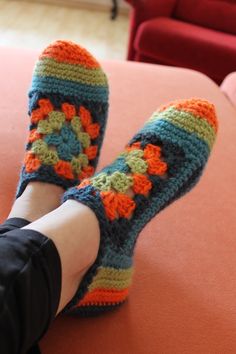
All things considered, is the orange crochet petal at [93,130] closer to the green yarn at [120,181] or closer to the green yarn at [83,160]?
the green yarn at [83,160]

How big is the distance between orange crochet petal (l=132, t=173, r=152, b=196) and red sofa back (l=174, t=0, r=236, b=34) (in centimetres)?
144

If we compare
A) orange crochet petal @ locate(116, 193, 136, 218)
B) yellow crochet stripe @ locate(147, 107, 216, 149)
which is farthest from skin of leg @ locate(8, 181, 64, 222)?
yellow crochet stripe @ locate(147, 107, 216, 149)

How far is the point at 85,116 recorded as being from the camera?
78 cm

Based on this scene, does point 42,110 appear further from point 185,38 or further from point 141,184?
point 185,38

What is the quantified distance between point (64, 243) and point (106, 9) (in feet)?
9.51

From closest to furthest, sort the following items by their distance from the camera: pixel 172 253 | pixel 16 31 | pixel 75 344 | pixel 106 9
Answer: pixel 75 344
pixel 172 253
pixel 16 31
pixel 106 9

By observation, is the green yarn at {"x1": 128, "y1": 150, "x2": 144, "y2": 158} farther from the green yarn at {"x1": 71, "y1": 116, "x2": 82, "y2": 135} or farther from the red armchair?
the red armchair

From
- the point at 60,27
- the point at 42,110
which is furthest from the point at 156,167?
the point at 60,27

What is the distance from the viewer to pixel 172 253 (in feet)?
2.12

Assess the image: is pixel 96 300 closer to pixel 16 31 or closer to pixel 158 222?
pixel 158 222

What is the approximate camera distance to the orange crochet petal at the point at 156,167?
0.64 meters

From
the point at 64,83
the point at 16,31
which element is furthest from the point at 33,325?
the point at 16,31

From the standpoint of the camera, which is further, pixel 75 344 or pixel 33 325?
pixel 75 344

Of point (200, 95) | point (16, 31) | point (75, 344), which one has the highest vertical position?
point (200, 95)
